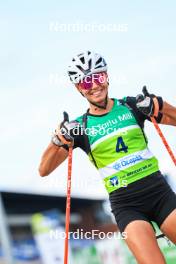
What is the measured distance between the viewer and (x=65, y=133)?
6.80 meters

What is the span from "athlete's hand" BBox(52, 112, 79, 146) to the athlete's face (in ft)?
1.19

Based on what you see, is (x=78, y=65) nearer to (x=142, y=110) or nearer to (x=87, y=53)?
(x=87, y=53)

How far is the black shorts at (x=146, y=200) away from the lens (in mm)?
6477

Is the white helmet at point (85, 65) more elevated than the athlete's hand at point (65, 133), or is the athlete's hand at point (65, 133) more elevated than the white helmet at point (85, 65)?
the white helmet at point (85, 65)

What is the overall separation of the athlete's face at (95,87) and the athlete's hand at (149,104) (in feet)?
1.34

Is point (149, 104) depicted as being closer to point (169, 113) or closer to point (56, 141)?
point (169, 113)

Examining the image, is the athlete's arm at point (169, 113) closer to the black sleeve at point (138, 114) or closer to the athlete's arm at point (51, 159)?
the black sleeve at point (138, 114)

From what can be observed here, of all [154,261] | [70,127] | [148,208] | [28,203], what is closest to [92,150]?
[70,127]

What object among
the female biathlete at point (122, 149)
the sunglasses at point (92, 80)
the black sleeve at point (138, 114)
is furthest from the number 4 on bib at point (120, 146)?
the sunglasses at point (92, 80)

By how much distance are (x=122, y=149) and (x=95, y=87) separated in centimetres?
79

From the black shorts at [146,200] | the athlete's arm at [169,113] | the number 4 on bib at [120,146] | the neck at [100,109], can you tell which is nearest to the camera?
the black shorts at [146,200]

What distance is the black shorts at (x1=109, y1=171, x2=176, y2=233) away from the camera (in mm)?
6477

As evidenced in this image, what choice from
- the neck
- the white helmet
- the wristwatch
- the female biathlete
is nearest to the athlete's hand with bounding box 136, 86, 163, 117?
the female biathlete

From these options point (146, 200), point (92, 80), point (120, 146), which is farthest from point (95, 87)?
point (146, 200)
